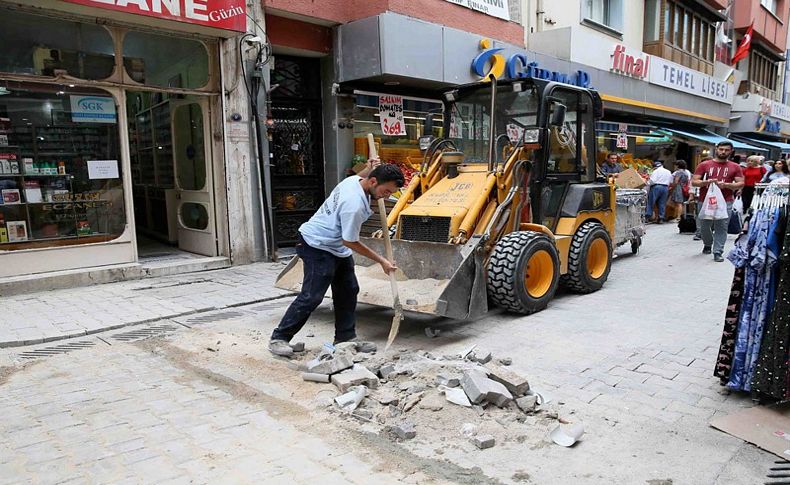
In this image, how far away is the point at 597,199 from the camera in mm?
7281

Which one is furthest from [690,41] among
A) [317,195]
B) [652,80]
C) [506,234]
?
[506,234]

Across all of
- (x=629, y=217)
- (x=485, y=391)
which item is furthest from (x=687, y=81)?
(x=485, y=391)

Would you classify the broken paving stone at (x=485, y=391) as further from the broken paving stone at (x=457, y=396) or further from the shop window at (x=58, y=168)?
the shop window at (x=58, y=168)

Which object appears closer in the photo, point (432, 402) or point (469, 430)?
point (469, 430)

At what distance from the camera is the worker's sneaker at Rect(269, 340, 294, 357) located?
4617mm

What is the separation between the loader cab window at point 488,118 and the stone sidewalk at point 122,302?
9.59ft

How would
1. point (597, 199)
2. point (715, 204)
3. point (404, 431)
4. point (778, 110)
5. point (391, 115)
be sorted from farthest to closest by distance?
point (778, 110), point (391, 115), point (715, 204), point (597, 199), point (404, 431)

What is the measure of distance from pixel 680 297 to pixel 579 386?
339 cm

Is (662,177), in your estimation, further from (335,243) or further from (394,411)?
(394,411)

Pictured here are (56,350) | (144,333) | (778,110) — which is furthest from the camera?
(778,110)

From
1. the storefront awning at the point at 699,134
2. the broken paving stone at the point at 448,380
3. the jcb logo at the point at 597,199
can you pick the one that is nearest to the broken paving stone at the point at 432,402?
the broken paving stone at the point at 448,380

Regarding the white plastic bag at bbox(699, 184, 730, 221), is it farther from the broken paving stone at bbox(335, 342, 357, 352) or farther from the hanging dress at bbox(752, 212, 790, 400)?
the broken paving stone at bbox(335, 342, 357, 352)

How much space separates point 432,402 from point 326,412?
0.69m

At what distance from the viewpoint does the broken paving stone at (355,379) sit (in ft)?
12.8
